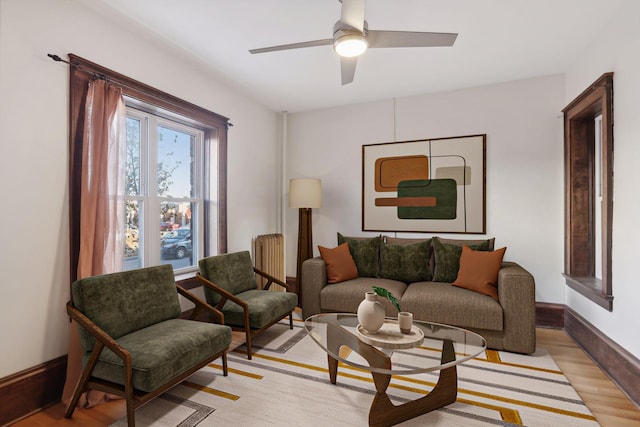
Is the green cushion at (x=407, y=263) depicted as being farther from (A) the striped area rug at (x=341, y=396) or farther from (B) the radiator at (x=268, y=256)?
(B) the radiator at (x=268, y=256)

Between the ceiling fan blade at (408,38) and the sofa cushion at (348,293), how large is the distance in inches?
86.3

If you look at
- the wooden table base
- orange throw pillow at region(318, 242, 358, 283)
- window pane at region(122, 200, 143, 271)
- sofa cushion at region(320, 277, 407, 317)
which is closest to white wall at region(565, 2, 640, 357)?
the wooden table base

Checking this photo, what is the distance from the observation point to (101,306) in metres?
2.04

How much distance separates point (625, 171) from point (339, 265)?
2.55 metres

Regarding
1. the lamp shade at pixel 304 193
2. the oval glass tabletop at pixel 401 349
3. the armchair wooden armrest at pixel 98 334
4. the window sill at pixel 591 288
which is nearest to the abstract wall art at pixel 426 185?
the lamp shade at pixel 304 193

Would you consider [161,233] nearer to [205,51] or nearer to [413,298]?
[205,51]

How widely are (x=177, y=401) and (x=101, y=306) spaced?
2.61 feet

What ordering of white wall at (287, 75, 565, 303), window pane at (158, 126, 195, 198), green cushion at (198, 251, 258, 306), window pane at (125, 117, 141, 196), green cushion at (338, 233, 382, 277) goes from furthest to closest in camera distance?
green cushion at (338, 233, 382, 277) → white wall at (287, 75, 565, 303) → window pane at (158, 126, 195, 198) → green cushion at (198, 251, 258, 306) → window pane at (125, 117, 141, 196)

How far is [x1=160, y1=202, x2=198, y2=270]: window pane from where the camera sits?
10.6 feet

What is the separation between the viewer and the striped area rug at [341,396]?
193cm

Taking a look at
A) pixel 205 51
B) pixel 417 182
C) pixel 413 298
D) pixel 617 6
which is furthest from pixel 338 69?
pixel 413 298

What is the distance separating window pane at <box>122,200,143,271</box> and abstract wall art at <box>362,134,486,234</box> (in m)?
2.66

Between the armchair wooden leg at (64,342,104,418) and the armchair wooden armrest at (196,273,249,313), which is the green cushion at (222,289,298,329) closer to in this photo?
the armchair wooden armrest at (196,273,249,313)

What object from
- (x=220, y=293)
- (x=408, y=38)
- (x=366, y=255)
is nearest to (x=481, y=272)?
(x=366, y=255)
